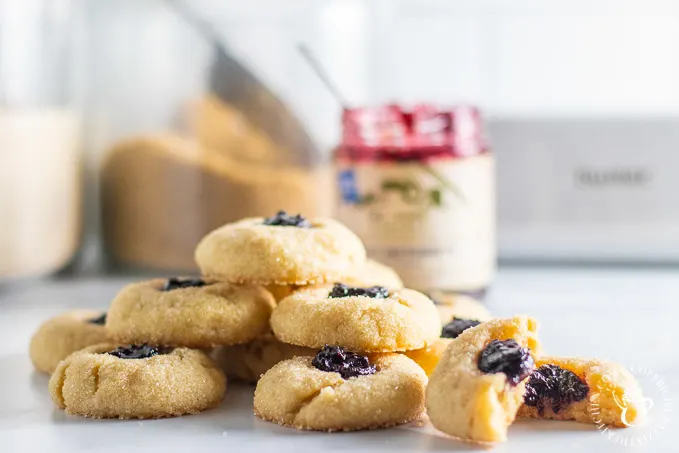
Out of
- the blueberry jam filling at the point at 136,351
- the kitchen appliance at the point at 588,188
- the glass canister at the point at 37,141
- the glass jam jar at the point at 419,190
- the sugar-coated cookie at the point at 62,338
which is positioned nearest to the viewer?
the blueberry jam filling at the point at 136,351

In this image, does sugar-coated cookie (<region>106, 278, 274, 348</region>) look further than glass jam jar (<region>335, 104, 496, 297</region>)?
No

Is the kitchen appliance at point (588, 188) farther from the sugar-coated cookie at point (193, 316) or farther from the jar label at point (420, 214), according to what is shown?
the sugar-coated cookie at point (193, 316)

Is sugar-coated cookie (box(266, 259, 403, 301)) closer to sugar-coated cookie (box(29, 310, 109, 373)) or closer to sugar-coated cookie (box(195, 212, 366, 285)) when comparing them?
sugar-coated cookie (box(195, 212, 366, 285))

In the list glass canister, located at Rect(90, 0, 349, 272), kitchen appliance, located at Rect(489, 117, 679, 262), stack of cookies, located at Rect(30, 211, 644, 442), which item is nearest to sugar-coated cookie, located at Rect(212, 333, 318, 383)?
stack of cookies, located at Rect(30, 211, 644, 442)

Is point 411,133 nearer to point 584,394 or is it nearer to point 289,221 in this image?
point 289,221

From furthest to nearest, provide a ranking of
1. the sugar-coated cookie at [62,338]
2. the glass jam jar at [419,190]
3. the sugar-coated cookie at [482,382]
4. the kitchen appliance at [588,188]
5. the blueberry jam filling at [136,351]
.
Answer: the kitchen appliance at [588,188] → the glass jam jar at [419,190] → the sugar-coated cookie at [62,338] → the blueberry jam filling at [136,351] → the sugar-coated cookie at [482,382]

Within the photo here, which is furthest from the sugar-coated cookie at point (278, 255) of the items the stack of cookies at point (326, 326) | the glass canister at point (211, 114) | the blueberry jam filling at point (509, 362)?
the glass canister at point (211, 114)

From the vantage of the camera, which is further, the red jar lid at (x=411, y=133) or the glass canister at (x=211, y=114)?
the glass canister at (x=211, y=114)
